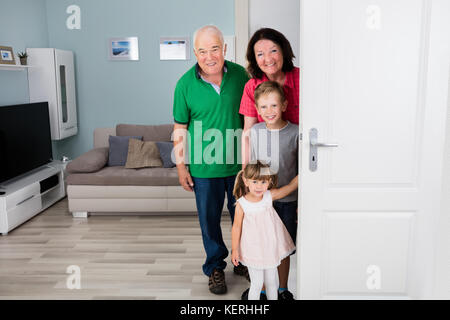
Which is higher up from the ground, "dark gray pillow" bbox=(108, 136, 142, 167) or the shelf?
the shelf

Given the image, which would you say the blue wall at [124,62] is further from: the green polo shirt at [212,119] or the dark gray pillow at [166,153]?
the green polo shirt at [212,119]

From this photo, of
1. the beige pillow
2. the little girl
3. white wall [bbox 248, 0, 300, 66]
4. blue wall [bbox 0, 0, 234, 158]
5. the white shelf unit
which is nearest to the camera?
the little girl

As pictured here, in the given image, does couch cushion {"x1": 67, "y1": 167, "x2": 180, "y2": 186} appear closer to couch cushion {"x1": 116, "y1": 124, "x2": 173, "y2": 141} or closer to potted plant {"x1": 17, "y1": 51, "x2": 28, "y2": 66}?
couch cushion {"x1": 116, "y1": 124, "x2": 173, "y2": 141}

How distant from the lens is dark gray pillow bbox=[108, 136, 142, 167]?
14.9ft

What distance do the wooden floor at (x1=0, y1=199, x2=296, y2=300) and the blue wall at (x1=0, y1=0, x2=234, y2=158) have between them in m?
1.57

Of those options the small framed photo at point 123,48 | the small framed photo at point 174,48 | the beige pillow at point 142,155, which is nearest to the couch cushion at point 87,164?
the beige pillow at point 142,155

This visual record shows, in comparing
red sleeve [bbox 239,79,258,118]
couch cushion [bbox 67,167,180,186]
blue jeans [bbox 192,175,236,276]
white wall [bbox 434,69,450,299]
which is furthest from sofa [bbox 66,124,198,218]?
white wall [bbox 434,69,450,299]

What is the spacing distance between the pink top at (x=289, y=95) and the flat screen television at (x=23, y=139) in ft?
8.83

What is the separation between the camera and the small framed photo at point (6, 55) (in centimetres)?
412

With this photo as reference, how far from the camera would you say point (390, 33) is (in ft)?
6.37

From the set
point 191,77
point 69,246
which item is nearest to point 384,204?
point 191,77

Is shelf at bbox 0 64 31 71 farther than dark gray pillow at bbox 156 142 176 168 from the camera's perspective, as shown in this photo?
No

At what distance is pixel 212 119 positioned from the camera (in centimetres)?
244
